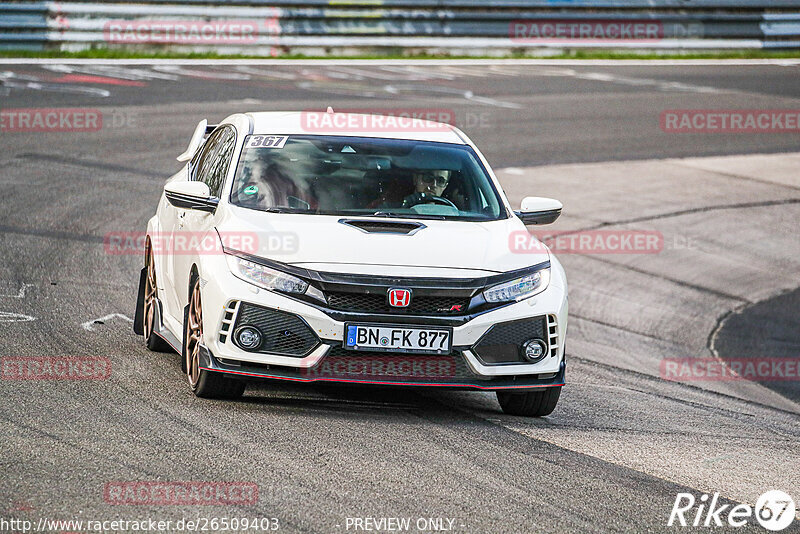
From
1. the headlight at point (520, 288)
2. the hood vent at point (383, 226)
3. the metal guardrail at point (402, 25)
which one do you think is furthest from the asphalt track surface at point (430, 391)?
the metal guardrail at point (402, 25)

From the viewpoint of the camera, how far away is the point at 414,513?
18.1 ft

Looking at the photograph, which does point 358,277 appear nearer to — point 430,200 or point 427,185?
point 430,200

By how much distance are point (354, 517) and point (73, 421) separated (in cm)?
202

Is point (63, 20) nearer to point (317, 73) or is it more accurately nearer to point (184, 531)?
point (317, 73)

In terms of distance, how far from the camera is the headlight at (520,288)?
7.32 metres

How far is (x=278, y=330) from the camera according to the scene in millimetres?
7125

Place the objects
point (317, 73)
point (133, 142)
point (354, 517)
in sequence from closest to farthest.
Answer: point (354, 517) < point (133, 142) < point (317, 73)

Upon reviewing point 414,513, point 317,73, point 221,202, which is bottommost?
point 317,73

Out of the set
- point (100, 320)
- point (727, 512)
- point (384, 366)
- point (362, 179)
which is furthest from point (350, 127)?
point (727, 512)

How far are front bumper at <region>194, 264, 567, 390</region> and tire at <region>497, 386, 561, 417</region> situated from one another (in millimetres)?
410

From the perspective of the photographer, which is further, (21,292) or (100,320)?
(21,292)

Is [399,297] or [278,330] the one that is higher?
[399,297]

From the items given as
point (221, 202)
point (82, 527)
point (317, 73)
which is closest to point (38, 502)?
point (82, 527)

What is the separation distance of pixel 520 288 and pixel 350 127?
1976 millimetres
